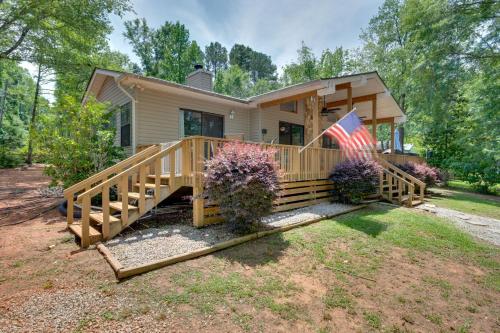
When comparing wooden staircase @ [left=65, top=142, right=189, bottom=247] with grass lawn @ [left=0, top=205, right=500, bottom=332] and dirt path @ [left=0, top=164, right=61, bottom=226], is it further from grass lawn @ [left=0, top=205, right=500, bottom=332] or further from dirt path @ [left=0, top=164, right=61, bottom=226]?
dirt path @ [left=0, top=164, right=61, bottom=226]

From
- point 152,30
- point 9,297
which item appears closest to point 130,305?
point 9,297

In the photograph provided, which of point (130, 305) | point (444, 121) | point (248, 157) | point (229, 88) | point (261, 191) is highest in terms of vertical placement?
point (229, 88)

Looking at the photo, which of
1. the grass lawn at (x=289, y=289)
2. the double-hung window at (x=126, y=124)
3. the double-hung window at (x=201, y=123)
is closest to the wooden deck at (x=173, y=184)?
the grass lawn at (x=289, y=289)

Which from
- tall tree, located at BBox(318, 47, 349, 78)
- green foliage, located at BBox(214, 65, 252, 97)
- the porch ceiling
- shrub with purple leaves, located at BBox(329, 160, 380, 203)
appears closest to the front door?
the porch ceiling

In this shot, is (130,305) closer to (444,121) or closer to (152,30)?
(444,121)

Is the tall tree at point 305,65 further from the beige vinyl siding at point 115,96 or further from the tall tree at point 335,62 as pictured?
the beige vinyl siding at point 115,96

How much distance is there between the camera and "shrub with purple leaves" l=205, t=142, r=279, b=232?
170 inches

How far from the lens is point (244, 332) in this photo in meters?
2.20

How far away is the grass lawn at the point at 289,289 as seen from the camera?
2.37 meters

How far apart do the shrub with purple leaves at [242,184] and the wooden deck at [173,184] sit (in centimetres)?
41

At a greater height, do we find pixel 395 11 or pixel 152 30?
pixel 152 30

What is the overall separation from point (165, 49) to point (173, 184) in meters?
27.5

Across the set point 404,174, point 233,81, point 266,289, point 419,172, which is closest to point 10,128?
point 233,81

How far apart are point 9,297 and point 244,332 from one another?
8.67ft
